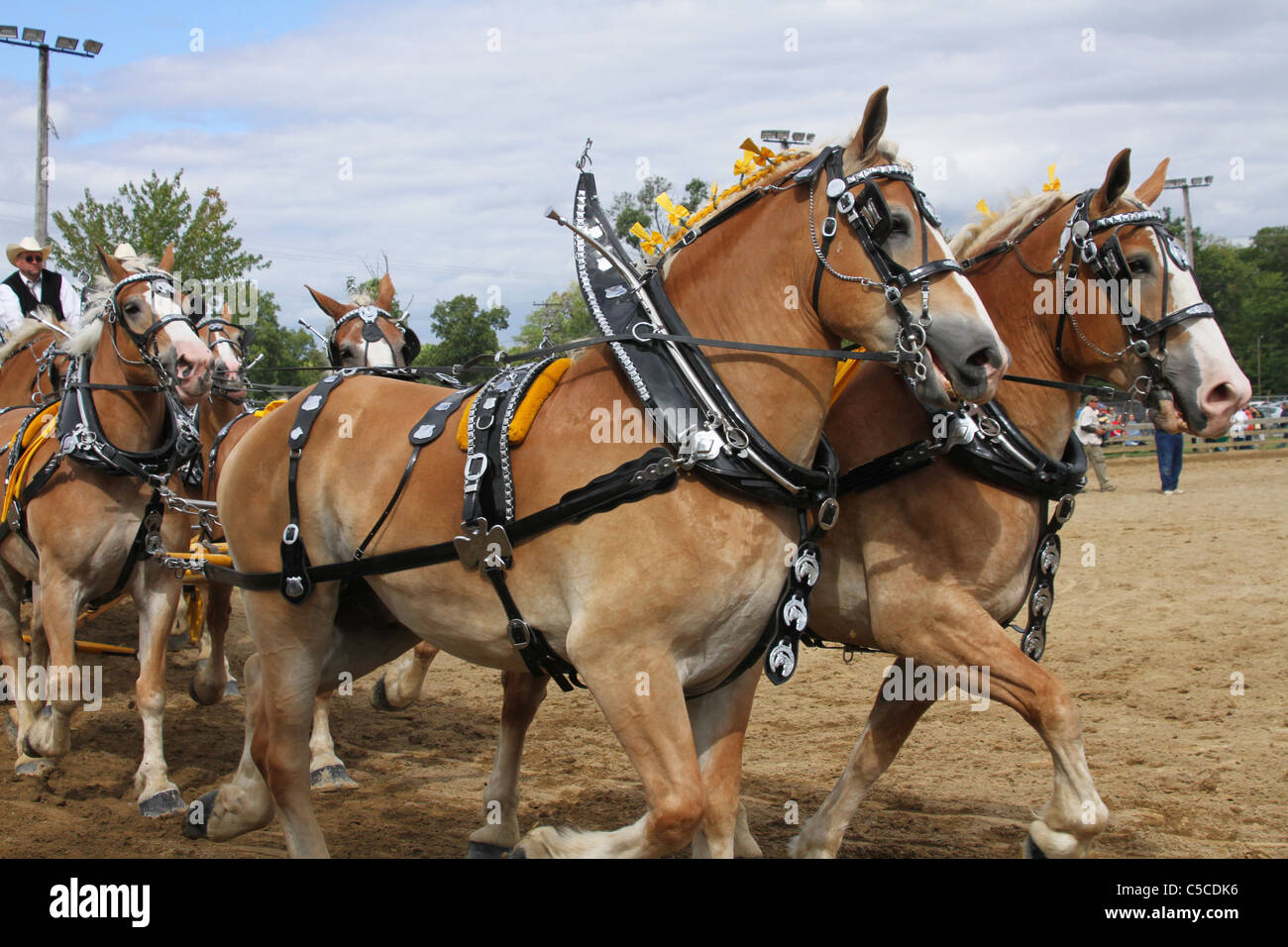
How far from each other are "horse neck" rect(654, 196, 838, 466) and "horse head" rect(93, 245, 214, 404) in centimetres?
314

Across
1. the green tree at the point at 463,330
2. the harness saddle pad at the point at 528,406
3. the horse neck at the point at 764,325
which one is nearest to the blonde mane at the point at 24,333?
the harness saddle pad at the point at 528,406

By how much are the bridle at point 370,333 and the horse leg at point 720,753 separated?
3961 millimetres

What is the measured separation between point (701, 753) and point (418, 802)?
2.73 m

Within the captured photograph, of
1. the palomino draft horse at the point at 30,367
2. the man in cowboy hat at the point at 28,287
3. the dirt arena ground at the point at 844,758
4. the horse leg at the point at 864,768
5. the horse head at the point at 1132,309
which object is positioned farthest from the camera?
the man in cowboy hat at the point at 28,287

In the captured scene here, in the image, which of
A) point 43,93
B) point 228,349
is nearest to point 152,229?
point 43,93

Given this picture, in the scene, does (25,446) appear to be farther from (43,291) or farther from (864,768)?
(864,768)

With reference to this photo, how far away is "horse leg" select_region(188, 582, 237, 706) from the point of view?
23.3ft

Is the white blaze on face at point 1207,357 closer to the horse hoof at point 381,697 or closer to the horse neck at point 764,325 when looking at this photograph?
the horse neck at point 764,325

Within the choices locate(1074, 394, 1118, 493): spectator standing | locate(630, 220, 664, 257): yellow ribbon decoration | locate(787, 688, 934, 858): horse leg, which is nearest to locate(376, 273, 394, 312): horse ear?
locate(630, 220, 664, 257): yellow ribbon decoration

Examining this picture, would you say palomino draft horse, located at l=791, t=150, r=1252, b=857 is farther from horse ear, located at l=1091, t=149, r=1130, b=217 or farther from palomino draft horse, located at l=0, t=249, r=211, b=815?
palomino draft horse, located at l=0, t=249, r=211, b=815

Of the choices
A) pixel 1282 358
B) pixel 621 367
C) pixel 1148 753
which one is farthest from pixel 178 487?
pixel 1282 358

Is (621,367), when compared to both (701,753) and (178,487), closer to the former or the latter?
(701,753)

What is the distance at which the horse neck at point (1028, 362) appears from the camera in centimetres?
438

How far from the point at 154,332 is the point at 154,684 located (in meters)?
1.92
